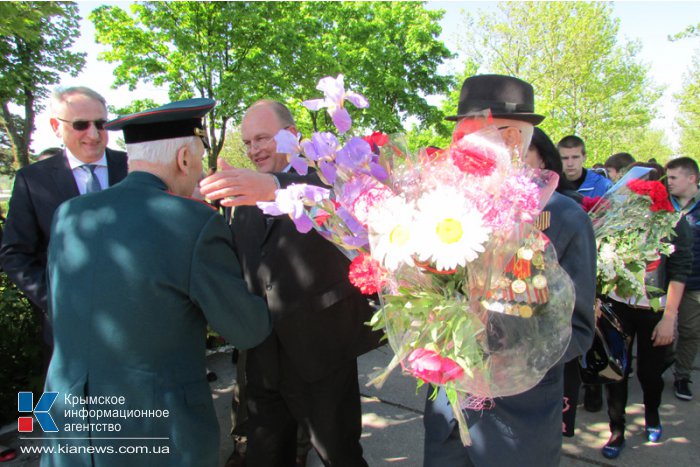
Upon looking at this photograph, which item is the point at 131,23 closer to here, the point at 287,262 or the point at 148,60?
the point at 148,60

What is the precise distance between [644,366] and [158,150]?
12.3 feet

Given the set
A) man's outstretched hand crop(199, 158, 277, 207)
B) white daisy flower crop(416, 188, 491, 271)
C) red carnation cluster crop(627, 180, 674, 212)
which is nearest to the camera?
white daisy flower crop(416, 188, 491, 271)

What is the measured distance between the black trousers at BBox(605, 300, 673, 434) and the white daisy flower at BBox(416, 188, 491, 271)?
9.93 ft

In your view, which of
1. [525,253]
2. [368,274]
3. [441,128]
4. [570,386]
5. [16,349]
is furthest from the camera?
[441,128]

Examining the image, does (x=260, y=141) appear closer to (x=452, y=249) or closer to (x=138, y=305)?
(x=138, y=305)

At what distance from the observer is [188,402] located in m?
1.61

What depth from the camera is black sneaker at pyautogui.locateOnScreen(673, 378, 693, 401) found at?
4199 millimetres

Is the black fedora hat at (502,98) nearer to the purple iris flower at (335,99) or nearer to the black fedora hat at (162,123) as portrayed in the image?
the purple iris flower at (335,99)

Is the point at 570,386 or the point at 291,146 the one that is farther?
the point at 570,386

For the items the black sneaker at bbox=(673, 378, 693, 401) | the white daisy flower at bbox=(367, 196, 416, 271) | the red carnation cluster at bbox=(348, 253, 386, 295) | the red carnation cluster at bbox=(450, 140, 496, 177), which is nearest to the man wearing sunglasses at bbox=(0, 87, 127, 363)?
the red carnation cluster at bbox=(348, 253, 386, 295)

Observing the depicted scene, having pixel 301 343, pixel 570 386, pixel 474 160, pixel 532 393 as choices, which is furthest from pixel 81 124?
pixel 570 386

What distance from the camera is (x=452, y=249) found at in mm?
1020

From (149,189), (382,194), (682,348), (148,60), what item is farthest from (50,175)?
(148,60)

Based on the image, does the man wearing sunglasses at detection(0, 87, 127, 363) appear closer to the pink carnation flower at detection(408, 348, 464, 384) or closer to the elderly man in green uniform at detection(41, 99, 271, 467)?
the elderly man in green uniform at detection(41, 99, 271, 467)
